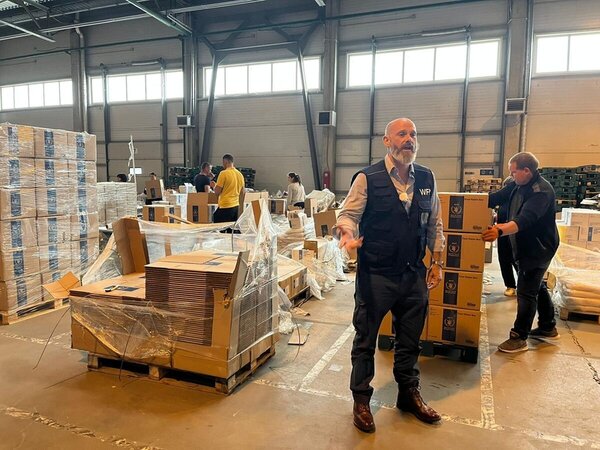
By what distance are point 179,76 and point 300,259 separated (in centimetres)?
1244

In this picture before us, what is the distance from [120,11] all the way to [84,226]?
1294 centimetres

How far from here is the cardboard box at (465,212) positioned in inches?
133

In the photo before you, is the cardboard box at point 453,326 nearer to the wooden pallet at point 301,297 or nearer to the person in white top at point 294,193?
the wooden pallet at point 301,297

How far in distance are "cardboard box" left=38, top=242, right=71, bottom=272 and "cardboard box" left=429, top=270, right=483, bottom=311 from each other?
403 centimetres

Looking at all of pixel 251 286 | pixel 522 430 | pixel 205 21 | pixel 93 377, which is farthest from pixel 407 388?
pixel 205 21

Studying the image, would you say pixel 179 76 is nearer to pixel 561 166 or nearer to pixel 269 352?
pixel 561 166

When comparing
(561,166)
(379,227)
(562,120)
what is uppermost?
(562,120)

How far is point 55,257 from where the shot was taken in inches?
188

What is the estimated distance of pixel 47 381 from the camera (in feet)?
10.1

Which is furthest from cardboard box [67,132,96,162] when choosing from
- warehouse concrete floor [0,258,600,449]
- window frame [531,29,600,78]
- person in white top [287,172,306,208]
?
window frame [531,29,600,78]

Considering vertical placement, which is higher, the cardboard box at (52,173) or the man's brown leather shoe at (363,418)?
the cardboard box at (52,173)

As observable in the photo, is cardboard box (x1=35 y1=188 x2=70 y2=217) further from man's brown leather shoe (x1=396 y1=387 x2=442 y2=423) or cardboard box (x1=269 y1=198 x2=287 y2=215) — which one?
cardboard box (x1=269 y1=198 x2=287 y2=215)

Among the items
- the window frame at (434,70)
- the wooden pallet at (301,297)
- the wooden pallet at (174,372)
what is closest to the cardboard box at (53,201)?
the wooden pallet at (174,372)

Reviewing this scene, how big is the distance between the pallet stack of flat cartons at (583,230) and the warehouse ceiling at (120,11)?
1100cm
